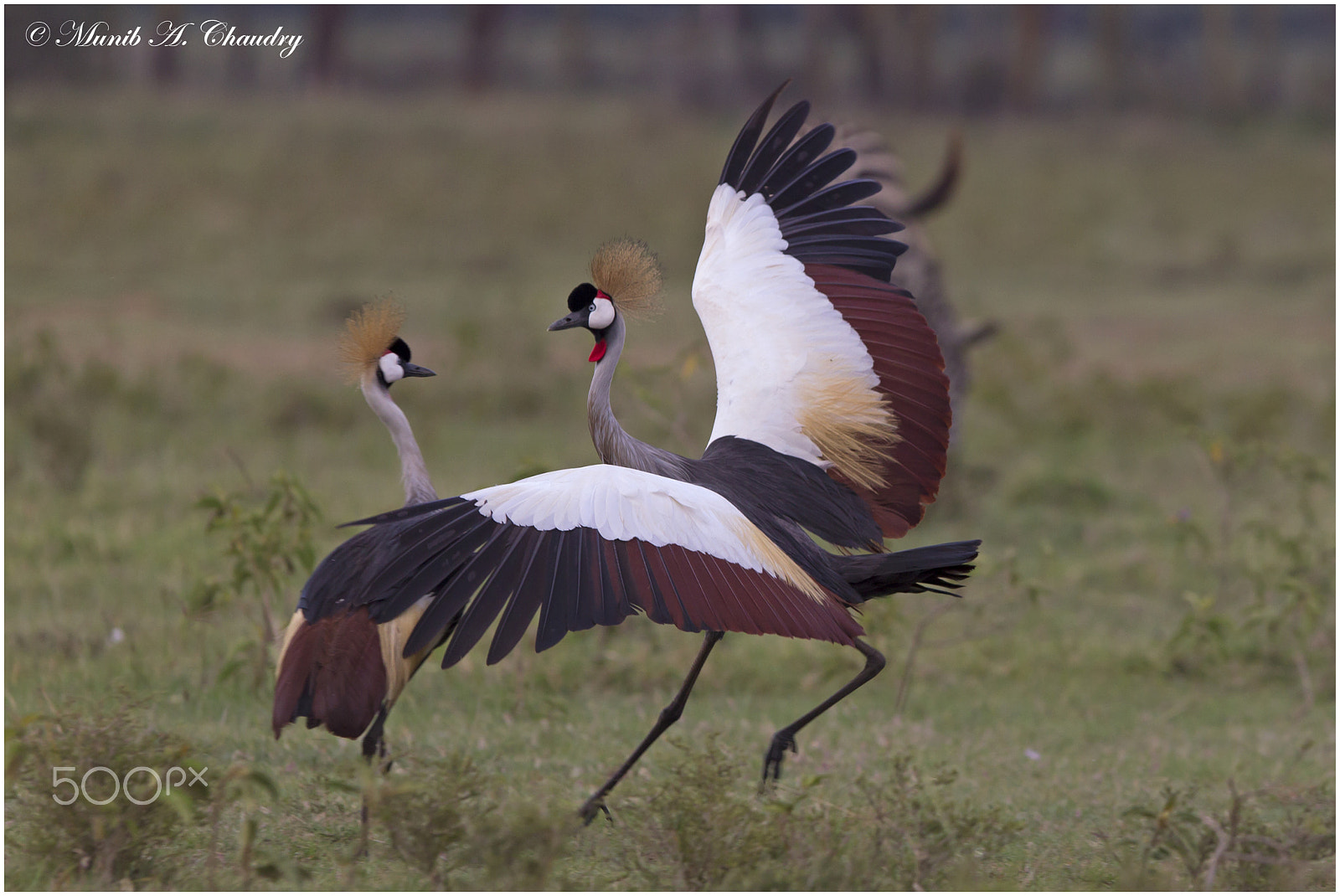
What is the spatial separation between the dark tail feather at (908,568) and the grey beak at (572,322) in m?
0.84

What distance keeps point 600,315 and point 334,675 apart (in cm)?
110

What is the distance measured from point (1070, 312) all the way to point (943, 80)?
37.9 ft

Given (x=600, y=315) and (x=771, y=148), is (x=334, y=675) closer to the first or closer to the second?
(x=600, y=315)

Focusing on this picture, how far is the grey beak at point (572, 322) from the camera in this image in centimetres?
361

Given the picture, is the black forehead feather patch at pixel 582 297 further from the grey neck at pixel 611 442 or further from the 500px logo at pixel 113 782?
the 500px logo at pixel 113 782

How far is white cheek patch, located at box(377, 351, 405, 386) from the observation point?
3811 millimetres

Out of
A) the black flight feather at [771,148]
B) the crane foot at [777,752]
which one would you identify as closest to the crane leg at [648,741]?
the crane foot at [777,752]

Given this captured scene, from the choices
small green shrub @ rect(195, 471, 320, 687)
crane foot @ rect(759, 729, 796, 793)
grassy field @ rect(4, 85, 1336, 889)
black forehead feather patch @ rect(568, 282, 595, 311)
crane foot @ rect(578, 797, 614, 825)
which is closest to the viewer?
grassy field @ rect(4, 85, 1336, 889)

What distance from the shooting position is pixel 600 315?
12.2ft

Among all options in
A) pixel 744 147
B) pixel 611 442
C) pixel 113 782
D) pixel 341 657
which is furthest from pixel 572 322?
pixel 113 782

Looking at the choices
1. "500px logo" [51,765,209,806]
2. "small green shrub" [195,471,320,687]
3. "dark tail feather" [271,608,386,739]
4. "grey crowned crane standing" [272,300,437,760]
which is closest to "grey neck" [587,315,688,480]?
"grey crowned crane standing" [272,300,437,760]

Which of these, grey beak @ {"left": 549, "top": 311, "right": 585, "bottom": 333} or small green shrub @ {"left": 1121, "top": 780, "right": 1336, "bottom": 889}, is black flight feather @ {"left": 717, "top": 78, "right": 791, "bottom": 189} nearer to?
grey beak @ {"left": 549, "top": 311, "right": 585, "bottom": 333}

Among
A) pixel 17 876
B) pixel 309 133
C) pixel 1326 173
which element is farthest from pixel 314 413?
pixel 1326 173

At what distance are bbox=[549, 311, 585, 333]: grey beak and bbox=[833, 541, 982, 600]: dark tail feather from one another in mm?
841
